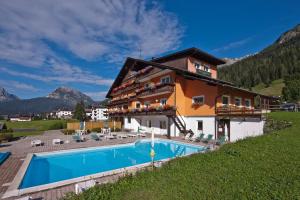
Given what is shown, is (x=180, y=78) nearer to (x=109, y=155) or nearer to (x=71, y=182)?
(x=109, y=155)

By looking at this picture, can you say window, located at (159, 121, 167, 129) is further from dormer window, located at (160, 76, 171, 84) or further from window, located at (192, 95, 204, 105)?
dormer window, located at (160, 76, 171, 84)

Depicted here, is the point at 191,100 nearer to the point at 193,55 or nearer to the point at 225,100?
the point at 225,100

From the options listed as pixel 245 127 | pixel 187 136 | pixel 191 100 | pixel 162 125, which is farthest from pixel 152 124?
pixel 245 127

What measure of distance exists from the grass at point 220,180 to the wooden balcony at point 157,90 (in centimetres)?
1534

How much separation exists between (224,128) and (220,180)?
15.0 meters

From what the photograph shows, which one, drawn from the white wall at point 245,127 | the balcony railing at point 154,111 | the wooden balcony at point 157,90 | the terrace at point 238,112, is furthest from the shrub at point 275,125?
the wooden balcony at point 157,90

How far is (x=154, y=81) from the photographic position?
29.3 metres

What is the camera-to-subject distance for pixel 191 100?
967 inches

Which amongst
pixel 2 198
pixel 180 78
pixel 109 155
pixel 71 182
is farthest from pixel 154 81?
pixel 2 198

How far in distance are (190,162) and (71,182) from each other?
5.60 meters

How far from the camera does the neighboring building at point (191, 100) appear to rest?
1959 centimetres

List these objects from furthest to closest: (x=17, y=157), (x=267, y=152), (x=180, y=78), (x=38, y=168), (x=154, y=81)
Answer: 1. (x=154, y=81)
2. (x=180, y=78)
3. (x=17, y=157)
4. (x=38, y=168)
5. (x=267, y=152)

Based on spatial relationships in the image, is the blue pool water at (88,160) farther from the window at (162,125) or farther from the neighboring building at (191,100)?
the window at (162,125)

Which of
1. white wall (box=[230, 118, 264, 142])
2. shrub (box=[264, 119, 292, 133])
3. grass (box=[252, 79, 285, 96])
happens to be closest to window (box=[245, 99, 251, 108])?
shrub (box=[264, 119, 292, 133])
